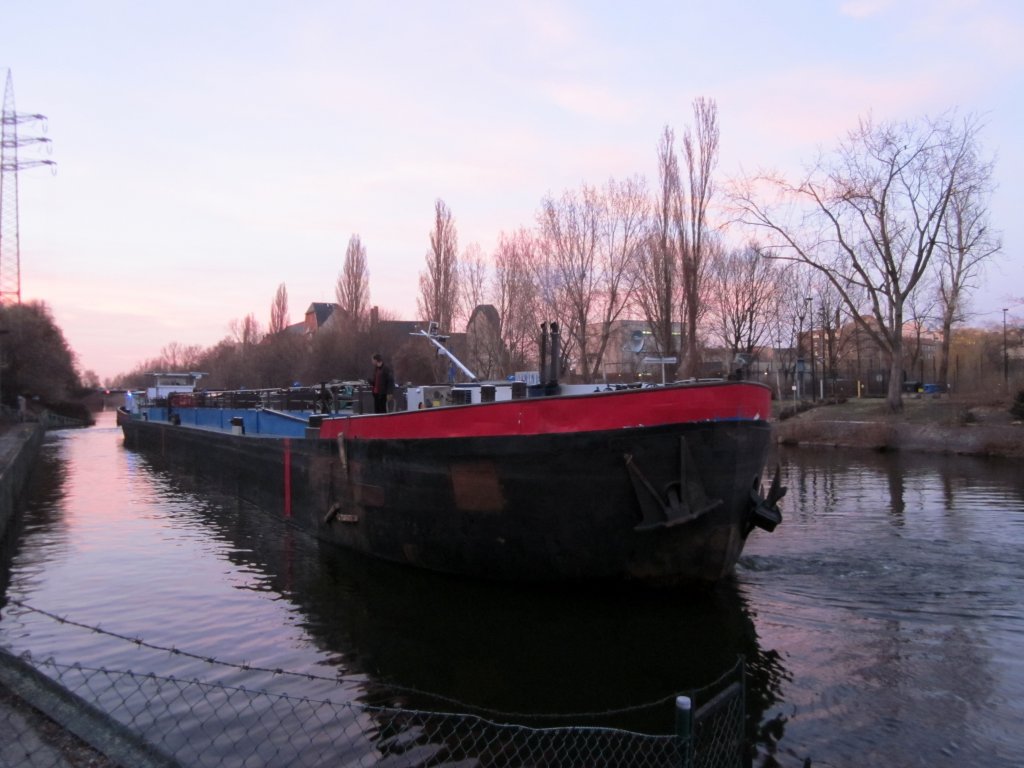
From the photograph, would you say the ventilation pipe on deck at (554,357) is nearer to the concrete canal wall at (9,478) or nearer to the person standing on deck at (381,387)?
the person standing on deck at (381,387)

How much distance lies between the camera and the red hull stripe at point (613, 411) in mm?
8039

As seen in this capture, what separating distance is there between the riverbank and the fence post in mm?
23145

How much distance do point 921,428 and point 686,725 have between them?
27.6 m

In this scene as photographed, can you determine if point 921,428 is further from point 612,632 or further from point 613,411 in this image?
point 612,632

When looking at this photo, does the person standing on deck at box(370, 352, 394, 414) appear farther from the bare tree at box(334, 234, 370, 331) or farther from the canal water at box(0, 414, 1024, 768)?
the bare tree at box(334, 234, 370, 331)

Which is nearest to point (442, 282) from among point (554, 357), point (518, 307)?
point (518, 307)

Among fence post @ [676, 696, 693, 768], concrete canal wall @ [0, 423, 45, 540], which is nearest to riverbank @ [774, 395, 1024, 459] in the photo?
concrete canal wall @ [0, 423, 45, 540]

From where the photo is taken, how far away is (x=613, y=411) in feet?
26.8

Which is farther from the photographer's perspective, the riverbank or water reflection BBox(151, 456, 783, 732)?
the riverbank

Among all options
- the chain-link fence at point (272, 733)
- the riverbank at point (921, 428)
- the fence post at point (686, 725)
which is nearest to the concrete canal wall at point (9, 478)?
the chain-link fence at point (272, 733)

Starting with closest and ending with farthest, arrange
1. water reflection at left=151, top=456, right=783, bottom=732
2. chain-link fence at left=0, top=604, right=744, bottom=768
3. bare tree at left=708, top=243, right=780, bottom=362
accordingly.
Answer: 1. chain-link fence at left=0, top=604, right=744, bottom=768
2. water reflection at left=151, top=456, right=783, bottom=732
3. bare tree at left=708, top=243, right=780, bottom=362

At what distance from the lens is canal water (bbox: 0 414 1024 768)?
6090mm

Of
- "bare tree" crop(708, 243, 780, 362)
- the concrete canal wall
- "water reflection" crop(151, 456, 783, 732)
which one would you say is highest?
"bare tree" crop(708, 243, 780, 362)

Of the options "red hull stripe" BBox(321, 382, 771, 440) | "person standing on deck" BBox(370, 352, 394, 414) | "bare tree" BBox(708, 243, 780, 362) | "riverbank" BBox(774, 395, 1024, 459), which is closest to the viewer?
"red hull stripe" BBox(321, 382, 771, 440)
